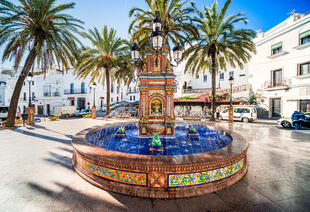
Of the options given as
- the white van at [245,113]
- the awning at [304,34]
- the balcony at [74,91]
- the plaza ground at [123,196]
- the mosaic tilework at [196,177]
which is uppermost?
the awning at [304,34]

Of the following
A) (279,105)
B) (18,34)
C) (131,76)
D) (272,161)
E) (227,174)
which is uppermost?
(18,34)

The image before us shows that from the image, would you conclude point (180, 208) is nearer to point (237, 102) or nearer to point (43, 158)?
point (43, 158)

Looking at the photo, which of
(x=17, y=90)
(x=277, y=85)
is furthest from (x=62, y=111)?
(x=277, y=85)

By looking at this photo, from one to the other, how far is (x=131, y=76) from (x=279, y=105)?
2101cm

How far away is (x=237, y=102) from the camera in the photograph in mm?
22234

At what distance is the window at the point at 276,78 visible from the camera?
19359 mm

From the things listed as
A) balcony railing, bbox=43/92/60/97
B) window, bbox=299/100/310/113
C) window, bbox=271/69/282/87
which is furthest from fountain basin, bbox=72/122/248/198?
balcony railing, bbox=43/92/60/97

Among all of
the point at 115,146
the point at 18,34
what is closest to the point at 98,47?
the point at 18,34

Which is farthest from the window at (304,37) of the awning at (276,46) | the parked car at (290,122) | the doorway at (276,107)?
the parked car at (290,122)

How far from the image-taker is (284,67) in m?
18.6

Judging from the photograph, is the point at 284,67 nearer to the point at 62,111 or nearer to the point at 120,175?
the point at 120,175

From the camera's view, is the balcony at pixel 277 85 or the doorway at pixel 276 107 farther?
the doorway at pixel 276 107

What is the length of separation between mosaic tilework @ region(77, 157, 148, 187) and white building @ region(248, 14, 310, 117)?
22.2 m

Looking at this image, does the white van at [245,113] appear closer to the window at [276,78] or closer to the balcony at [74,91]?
the window at [276,78]
